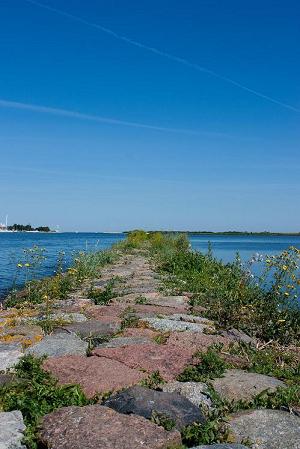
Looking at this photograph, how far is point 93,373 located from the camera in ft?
14.9

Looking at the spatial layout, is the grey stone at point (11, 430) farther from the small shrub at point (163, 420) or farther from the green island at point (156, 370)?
the small shrub at point (163, 420)

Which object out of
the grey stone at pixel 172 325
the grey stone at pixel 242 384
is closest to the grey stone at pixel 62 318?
the grey stone at pixel 172 325

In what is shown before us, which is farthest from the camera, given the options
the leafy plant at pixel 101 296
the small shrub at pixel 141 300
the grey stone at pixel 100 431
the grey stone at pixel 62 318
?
the leafy plant at pixel 101 296

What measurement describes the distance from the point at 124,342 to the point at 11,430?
244cm

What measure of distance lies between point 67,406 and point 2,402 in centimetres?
48

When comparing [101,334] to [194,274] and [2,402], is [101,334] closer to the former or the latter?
[2,402]

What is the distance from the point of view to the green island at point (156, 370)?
3463 millimetres

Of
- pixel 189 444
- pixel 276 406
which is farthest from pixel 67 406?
pixel 276 406

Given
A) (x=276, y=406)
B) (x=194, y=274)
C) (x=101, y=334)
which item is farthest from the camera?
(x=194, y=274)

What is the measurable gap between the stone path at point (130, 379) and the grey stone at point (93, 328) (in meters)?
0.01

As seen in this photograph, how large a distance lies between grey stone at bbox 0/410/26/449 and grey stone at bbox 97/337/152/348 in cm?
205

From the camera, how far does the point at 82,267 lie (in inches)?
541

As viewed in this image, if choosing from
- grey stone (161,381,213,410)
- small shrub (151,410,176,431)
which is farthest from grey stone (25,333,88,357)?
small shrub (151,410,176,431)

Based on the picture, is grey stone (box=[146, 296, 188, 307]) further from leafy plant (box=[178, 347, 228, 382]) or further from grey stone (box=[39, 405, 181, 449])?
grey stone (box=[39, 405, 181, 449])
